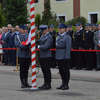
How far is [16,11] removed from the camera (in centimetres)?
4303

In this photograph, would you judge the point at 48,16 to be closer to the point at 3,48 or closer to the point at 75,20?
the point at 75,20

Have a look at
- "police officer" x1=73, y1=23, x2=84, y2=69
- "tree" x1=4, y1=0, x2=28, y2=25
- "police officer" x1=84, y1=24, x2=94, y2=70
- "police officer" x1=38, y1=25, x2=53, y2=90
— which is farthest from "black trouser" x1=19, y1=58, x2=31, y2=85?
→ "tree" x1=4, y1=0, x2=28, y2=25

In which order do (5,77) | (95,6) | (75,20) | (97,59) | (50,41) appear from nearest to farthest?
(50,41)
(5,77)
(97,59)
(75,20)
(95,6)

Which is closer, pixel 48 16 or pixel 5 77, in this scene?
pixel 5 77

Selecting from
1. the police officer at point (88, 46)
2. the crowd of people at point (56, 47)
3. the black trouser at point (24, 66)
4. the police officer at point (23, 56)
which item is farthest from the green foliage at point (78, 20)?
the black trouser at point (24, 66)

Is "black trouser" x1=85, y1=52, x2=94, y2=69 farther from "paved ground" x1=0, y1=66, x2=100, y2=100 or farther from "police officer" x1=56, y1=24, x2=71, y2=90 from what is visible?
"police officer" x1=56, y1=24, x2=71, y2=90

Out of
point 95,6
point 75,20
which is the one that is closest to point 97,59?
point 75,20

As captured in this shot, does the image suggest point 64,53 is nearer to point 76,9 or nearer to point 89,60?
point 89,60

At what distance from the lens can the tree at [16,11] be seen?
4238 centimetres

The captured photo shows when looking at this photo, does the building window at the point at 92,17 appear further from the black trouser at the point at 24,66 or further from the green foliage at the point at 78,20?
the black trouser at the point at 24,66

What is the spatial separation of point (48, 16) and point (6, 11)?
17.8ft

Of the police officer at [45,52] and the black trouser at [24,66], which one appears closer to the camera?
the police officer at [45,52]

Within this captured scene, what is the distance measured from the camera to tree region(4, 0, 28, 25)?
42.4 metres

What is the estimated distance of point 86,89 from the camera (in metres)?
13.6
